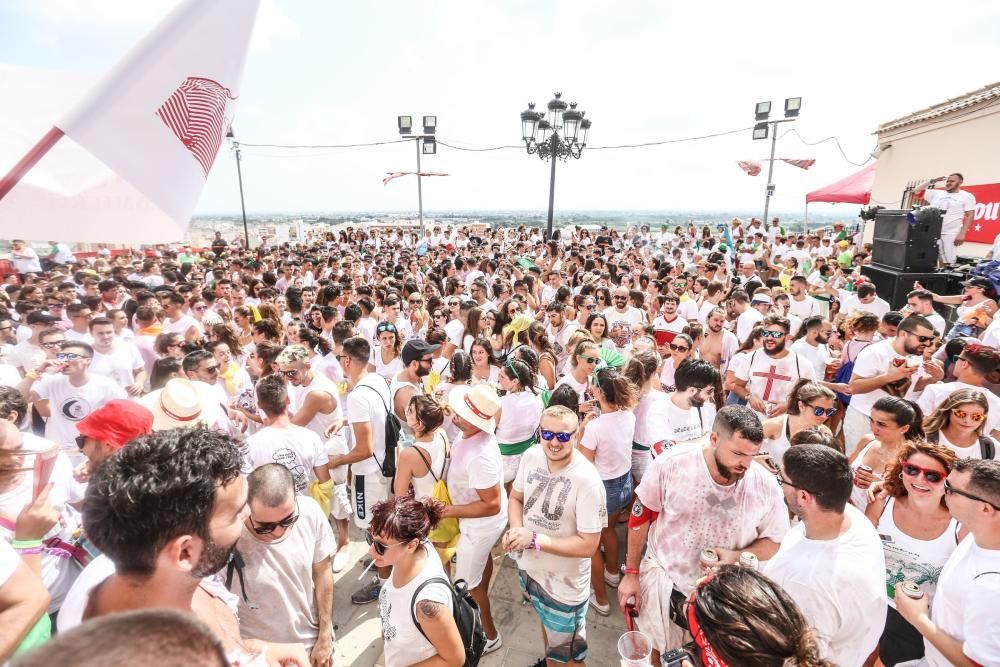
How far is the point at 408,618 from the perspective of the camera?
86.1 inches

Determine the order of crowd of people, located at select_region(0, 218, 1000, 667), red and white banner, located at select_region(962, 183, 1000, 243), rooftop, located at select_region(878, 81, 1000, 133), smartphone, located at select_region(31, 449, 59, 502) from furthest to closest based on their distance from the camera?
rooftop, located at select_region(878, 81, 1000, 133), red and white banner, located at select_region(962, 183, 1000, 243), smartphone, located at select_region(31, 449, 59, 502), crowd of people, located at select_region(0, 218, 1000, 667)

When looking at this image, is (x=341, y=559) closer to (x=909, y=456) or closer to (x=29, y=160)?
(x=29, y=160)

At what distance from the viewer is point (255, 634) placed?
7.89 ft

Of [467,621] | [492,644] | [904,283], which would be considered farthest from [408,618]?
[904,283]

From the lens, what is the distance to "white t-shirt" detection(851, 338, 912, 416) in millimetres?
4414

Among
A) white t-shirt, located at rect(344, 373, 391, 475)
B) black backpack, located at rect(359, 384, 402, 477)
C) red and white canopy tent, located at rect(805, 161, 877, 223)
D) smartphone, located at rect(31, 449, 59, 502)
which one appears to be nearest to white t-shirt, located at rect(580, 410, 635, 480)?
black backpack, located at rect(359, 384, 402, 477)

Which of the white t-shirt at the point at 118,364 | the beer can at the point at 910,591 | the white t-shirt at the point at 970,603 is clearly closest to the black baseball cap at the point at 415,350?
the white t-shirt at the point at 118,364

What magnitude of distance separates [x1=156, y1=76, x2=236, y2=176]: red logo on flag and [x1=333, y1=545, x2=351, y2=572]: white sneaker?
11.4 ft

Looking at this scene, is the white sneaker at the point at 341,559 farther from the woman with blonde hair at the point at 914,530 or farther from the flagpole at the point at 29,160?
the woman with blonde hair at the point at 914,530

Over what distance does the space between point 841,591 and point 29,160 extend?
3.58 m

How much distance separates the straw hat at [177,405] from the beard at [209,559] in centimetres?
161

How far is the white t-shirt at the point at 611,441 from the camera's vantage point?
12.1 feet

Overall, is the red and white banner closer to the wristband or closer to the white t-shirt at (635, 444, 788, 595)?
the white t-shirt at (635, 444, 788, 595)

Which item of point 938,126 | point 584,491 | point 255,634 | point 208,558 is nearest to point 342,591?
point 255,634
